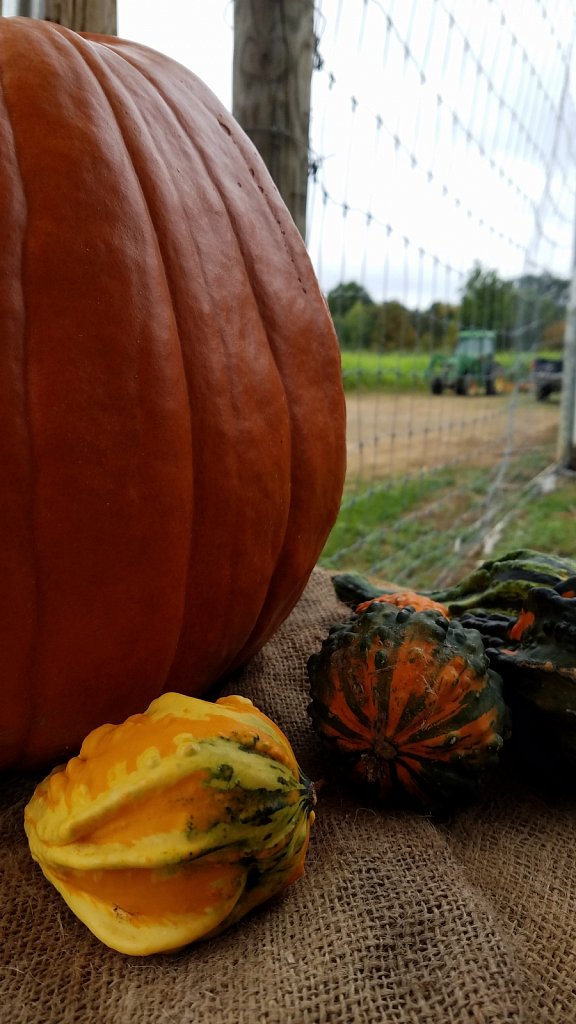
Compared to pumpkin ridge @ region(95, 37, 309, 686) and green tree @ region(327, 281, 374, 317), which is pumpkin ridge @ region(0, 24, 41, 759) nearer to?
pumpkin ridge @ region(95, 37, 309, 686)

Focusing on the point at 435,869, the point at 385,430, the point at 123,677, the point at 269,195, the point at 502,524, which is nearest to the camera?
the point at 435,869

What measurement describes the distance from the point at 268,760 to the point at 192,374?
438mm

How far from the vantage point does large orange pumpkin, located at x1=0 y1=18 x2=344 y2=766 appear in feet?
2.69

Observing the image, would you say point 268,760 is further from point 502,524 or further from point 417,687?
point 502,524

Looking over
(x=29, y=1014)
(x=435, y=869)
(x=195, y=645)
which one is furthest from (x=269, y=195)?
(x=29, y=1014)

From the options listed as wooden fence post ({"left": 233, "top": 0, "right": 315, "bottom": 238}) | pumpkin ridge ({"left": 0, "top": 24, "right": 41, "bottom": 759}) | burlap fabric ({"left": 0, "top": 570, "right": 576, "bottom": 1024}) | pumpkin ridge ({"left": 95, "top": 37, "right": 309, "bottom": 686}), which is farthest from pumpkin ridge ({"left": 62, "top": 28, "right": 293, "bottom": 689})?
wooden fence post ({"left": 233, "top": 0, "right": 315, "bottom": 238})

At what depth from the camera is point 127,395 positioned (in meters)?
0.85

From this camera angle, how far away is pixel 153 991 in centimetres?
68

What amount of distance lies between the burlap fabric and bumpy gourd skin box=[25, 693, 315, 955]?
0.12 feet

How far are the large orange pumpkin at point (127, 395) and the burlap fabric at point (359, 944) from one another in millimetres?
232

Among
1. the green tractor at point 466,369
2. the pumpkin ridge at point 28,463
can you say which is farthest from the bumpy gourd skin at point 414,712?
the green tractor at point 466,369

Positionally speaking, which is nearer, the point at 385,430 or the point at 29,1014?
the point at 29,1014

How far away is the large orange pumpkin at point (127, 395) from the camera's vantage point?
820 millimetres

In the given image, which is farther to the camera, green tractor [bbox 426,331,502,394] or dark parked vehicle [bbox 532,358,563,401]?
dark parked vehicle [bbox 532,358,563,401]
